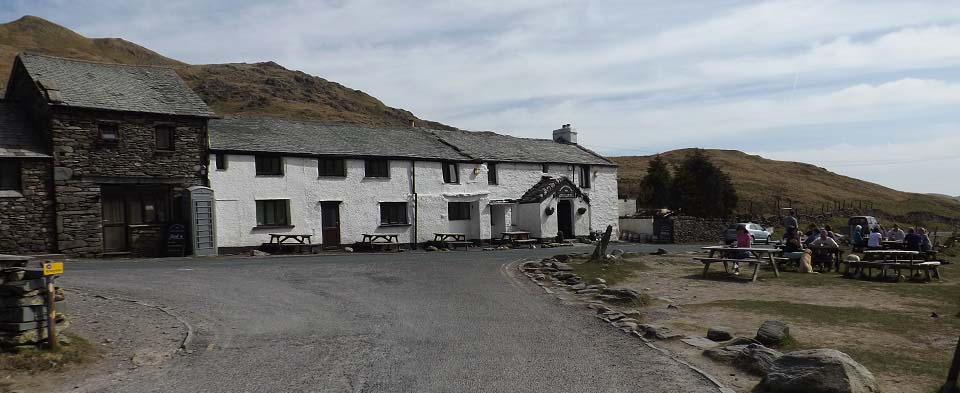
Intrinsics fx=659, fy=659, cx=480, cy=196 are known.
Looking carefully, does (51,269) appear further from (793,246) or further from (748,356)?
(793,246)

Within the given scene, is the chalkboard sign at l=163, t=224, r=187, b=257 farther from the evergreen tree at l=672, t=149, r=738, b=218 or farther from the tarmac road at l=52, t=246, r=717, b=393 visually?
the evergreen tree at l=672, t=149, r=738, b=218

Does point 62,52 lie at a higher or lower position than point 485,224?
higher

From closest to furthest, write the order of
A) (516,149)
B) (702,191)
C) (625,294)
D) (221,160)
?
(625,294) < (221,160) < (516,149) < (702,191)

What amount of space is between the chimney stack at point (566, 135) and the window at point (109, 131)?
2907 cm

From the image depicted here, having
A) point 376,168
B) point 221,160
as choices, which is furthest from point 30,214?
point 376,168

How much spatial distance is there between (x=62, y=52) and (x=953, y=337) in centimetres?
16063

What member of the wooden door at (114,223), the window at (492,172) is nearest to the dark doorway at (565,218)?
the window at (492,172)

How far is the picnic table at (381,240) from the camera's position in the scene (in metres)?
31.6

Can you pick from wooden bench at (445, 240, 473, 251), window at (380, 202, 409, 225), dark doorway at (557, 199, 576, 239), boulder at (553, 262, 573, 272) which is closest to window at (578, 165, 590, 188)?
dark doorway at (557, 199, 576, 239)

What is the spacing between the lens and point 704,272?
19.4 metres

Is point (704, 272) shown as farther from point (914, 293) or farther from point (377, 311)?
point (377, 311)

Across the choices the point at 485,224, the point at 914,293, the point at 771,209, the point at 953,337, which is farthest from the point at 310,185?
the point at 771,209

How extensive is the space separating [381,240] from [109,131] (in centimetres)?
1285

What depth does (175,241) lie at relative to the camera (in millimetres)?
26062
